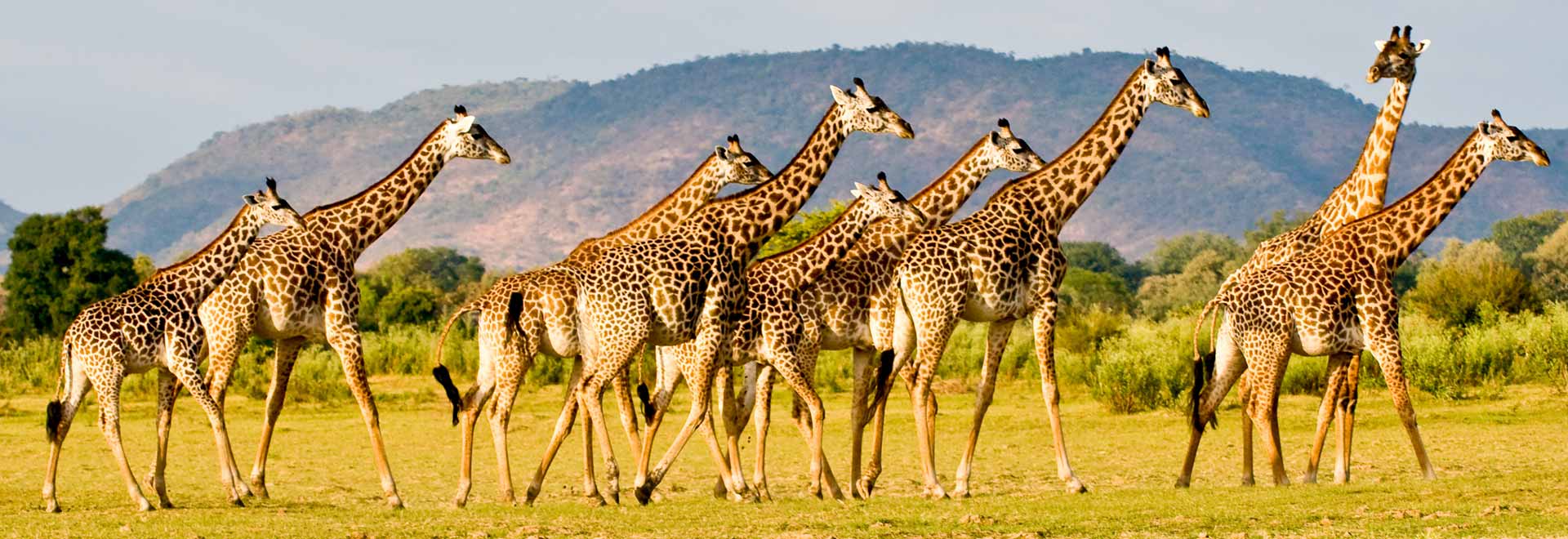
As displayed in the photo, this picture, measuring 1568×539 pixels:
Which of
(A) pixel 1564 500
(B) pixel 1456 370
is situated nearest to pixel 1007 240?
(A) pixel 1564 500

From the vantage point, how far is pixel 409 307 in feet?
131

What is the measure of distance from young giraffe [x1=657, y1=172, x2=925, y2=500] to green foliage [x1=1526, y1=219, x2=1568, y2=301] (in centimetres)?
3554

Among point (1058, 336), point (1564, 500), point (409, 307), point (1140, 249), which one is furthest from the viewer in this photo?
point (1140, 249)

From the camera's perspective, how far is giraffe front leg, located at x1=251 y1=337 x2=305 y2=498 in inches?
587

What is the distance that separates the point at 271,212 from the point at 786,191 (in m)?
3.83

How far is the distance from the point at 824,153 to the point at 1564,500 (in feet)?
19.8

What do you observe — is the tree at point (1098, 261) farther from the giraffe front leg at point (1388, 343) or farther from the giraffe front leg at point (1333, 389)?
the giraffe front leg at point (1388, 343)

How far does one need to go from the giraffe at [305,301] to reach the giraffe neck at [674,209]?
1.21 m

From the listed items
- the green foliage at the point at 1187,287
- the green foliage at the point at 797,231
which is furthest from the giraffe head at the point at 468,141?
the green foliage at the point at 1187,287

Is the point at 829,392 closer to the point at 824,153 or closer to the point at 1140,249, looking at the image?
the point at 824,153

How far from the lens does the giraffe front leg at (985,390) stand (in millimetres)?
14406

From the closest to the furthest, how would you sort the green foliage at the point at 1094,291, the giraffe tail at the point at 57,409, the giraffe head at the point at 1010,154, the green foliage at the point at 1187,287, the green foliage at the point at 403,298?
the giraffe tail at the point at 57,409, the giraffe head at the point at 1010,154, the green foliage at the point at 403,298, the green foliage at the point at 1187,287, the green foliage at the point at 1094,291

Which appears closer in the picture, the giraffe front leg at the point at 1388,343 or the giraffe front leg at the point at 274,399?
the giraffe front leg at the point at 1388,343

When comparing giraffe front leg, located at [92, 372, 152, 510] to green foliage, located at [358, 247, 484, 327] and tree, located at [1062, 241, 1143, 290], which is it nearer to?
green foliage, located at [358, 247, 484, 327]
